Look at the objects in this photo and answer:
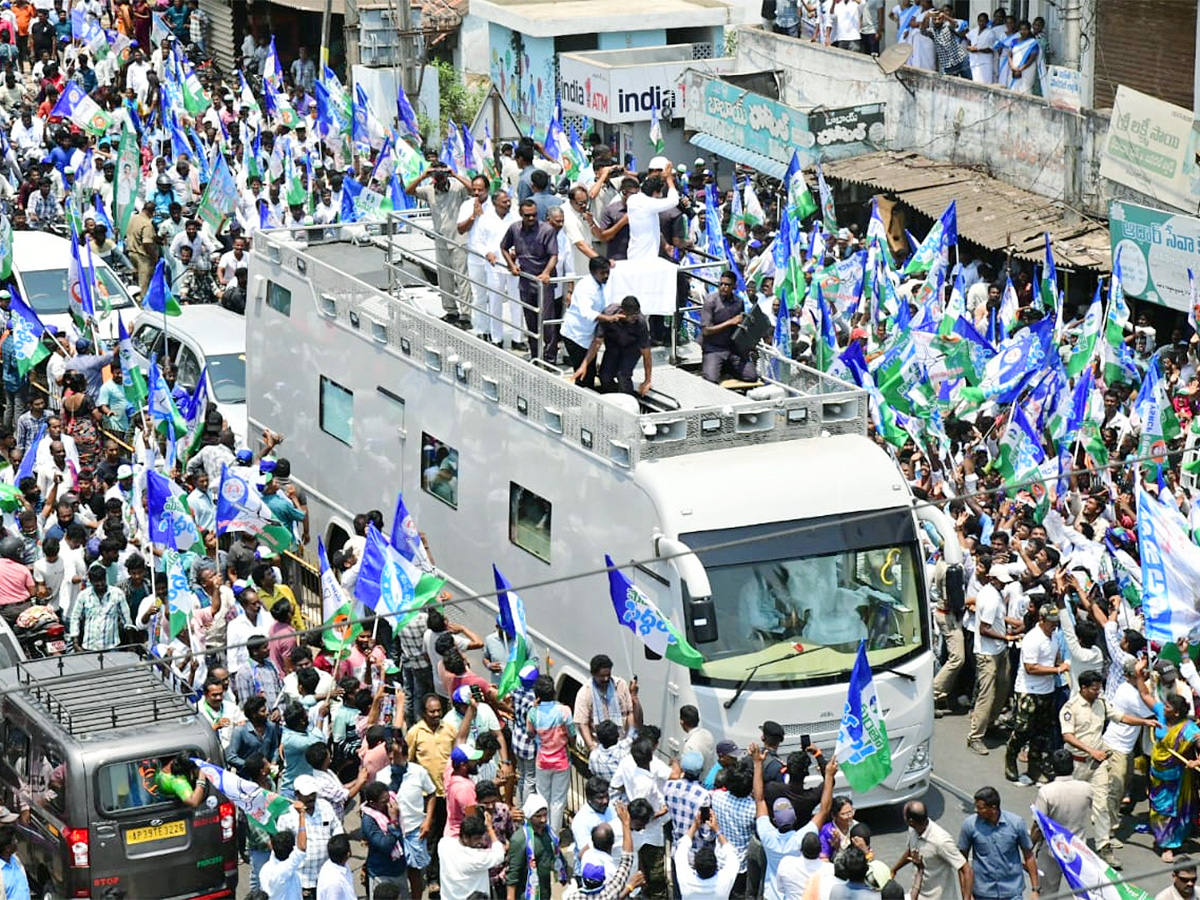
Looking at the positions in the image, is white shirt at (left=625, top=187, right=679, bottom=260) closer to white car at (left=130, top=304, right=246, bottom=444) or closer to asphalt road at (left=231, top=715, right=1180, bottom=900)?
asphalt road at (left=231, top=715, right=1180, bottom=900)

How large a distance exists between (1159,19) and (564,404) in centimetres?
1621

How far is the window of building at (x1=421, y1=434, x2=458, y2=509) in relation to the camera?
16.3 metres

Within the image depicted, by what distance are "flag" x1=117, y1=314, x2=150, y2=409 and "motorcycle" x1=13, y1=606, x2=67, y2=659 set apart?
3845 millimetres

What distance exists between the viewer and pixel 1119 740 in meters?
13.8

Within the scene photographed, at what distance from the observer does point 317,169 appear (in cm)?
2978

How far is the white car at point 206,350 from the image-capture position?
2067 cm

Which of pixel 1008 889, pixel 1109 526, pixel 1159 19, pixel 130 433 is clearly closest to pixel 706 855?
pixel 1008 889

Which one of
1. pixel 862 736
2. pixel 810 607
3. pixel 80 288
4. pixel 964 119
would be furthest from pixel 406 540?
pixel 964 119

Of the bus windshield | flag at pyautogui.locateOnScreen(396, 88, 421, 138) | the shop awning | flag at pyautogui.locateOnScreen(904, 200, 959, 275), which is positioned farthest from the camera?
the shop awning

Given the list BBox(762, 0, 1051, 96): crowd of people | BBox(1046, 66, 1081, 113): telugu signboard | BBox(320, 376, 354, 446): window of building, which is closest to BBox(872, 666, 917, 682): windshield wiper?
BBox(320, 376, 354, 446): window of building

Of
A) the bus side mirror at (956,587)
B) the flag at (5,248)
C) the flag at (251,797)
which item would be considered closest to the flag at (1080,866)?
the bus side mirror at (956,587)

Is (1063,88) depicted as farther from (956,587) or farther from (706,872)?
(706,872)

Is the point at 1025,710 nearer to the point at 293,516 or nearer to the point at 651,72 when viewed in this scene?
the point at 293,516

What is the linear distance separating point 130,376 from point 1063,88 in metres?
12.4
